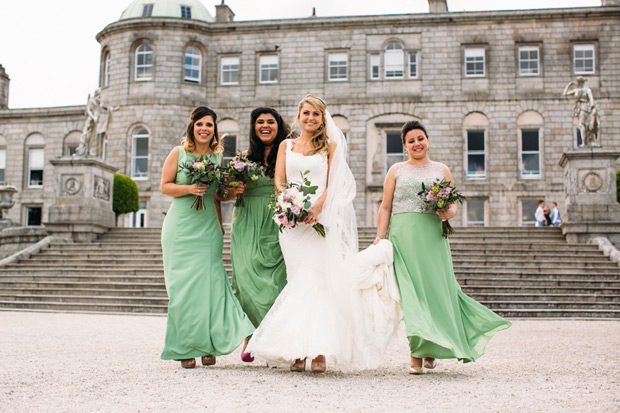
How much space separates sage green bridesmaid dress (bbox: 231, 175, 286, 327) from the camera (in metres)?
6.08

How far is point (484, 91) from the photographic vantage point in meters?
28.9

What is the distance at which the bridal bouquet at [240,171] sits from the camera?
6.03 metres

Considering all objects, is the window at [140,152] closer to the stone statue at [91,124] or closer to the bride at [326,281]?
the stone statue at [91,124]

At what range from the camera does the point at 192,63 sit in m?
30.7

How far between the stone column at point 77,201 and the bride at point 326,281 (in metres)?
14.5

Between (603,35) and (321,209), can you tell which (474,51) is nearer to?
(603,35)

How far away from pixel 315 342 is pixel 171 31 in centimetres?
2711

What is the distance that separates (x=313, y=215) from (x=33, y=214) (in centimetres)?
3206

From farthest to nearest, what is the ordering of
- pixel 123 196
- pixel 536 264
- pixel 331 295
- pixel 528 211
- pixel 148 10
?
1. pixel 148 10
2. pixel 528 211
3. pixel 123 196
4. pixel 536 264
5. pixel 331 295

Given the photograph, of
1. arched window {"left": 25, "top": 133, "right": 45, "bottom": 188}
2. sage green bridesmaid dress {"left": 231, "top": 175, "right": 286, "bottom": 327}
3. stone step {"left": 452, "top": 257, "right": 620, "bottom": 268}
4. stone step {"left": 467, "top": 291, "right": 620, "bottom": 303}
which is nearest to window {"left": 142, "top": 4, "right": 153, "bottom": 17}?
arched window {"left": 25, "top": 133, "right": 45, "bottom": 188}

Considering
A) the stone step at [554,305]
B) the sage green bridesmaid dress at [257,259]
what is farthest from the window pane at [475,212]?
the sage green bridesmaid dress at [257,259]

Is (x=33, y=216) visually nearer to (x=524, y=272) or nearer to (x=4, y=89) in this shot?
(x=4, y=89)

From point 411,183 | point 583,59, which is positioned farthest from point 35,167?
point 411,183

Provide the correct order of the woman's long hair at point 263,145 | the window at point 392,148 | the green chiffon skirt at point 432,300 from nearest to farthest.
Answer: the green chiffon skirt at point 432,300, the woman's long hair at point 263,145, the window at point 392,148
